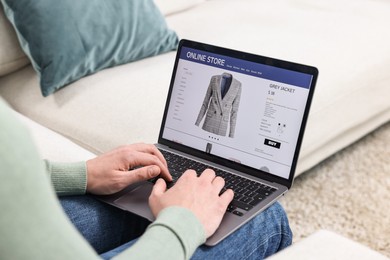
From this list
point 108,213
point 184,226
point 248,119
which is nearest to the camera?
point 184,226

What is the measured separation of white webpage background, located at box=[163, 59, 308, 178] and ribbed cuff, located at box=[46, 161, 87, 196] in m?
0.29

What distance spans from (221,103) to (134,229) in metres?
0.32

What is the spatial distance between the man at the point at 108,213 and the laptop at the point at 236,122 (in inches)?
1.8

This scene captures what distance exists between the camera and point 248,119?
118 cm

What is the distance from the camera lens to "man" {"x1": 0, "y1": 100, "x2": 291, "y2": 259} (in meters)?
0.52

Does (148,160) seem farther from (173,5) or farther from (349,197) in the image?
(173,5)

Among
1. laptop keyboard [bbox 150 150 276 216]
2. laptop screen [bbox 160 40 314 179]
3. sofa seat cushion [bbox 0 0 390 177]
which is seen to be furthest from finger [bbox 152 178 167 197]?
sofa seat cushion [bbox 0 0 390 177]

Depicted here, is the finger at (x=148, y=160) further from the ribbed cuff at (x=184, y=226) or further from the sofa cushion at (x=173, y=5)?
the sofa cushion at (x=173, y=5)

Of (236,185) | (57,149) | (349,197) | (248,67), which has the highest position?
(248,67)

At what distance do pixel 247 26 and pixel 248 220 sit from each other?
1.29 m

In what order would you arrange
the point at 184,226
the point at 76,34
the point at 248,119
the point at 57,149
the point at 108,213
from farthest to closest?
the point at 76,34 → the point at 57,149 → the point at 248,119 → the point at 108,213 → the point at 184,226

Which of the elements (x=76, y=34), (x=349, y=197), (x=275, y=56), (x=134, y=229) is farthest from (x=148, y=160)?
(x=349, y=197)

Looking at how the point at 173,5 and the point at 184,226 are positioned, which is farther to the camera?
the point at 173,5

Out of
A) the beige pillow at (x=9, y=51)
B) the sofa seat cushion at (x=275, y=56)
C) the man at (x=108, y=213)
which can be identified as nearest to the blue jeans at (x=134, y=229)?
the man at (x=108, y=213)
